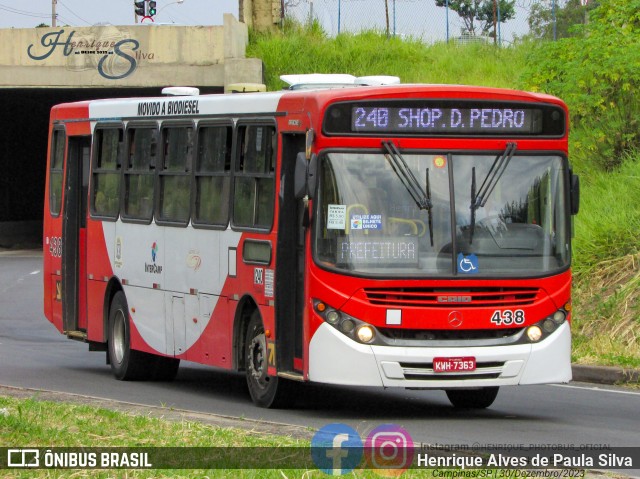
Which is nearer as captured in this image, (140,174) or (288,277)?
(288,277)

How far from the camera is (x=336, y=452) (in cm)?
902

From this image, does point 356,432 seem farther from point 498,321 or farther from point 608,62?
point 608,62

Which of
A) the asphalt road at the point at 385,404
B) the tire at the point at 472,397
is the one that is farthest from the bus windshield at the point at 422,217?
the tire at the point at 472,397

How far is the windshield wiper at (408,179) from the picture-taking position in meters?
12.1

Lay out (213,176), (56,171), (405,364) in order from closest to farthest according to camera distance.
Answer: (405,364) → (213,176) → (56,171)

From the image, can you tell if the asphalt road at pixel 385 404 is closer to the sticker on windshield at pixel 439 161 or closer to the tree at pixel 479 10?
Answer: the sticker on windshield at pixel 439 161

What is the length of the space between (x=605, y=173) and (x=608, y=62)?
79.0 inches

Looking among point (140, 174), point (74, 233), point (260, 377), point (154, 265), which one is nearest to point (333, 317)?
point (260, 377)

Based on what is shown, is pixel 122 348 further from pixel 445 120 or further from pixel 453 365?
pixel 445 120

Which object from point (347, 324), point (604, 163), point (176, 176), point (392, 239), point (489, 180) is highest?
point (604, 163)

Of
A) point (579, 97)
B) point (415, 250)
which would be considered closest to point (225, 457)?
point (415, 250)

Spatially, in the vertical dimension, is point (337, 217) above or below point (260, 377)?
above

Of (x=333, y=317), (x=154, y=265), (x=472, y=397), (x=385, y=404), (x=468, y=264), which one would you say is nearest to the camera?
(x=333, y=317)

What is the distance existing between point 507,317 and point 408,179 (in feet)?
4.79
